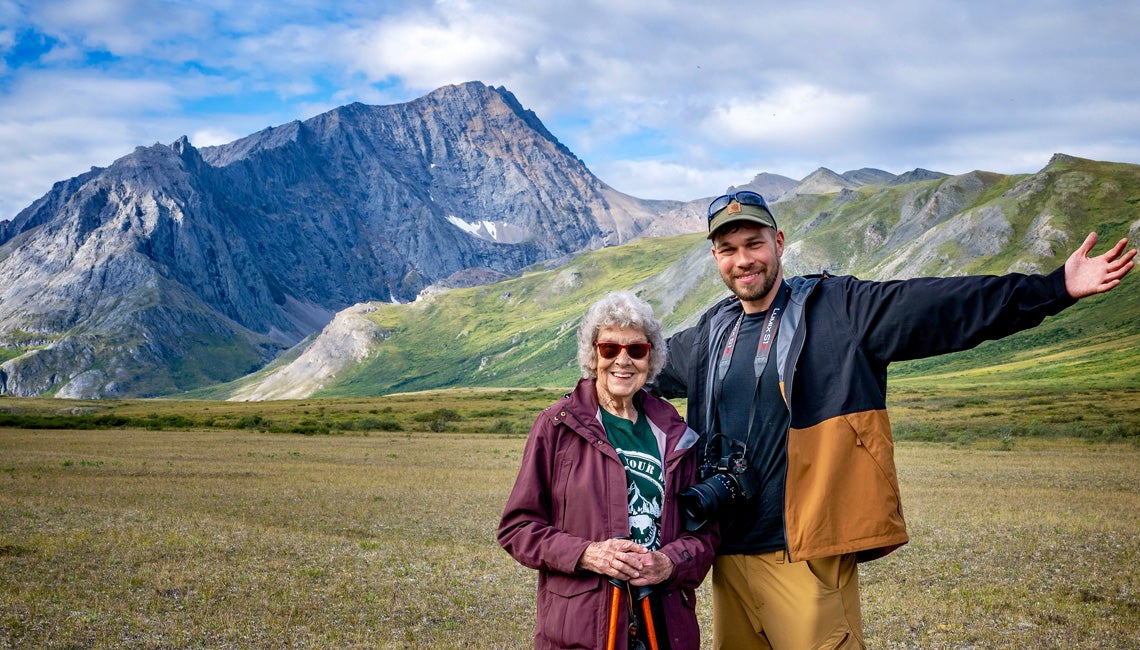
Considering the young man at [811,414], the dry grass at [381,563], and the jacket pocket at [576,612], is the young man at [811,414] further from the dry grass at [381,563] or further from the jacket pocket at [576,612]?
the dry grass at [381,563]

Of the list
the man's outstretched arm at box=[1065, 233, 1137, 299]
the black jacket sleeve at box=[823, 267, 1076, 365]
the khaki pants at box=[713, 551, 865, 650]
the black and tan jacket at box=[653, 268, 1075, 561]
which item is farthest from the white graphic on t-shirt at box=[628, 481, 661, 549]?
the man's outstretched arm at box=[1065, 233, 1137, 299]

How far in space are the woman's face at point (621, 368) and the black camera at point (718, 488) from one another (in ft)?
2.71

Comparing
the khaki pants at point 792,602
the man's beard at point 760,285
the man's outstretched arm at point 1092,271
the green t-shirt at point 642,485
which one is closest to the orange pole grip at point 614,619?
the green t-shirt at point 642,485

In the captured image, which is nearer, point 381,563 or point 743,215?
point 743,215

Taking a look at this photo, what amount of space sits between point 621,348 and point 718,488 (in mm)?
1232

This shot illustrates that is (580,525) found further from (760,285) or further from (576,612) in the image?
(760,285)

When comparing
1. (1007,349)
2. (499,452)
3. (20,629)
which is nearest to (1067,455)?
(499,452)

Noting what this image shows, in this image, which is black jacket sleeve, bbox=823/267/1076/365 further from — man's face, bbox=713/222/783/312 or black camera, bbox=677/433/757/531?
black camera, bbox=677/433/757/531

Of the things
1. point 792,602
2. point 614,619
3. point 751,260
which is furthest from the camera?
point 751,260

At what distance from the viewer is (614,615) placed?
5270 mm

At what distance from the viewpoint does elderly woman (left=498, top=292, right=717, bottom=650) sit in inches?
208

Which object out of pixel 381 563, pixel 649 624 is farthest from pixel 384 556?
pixel 649 624

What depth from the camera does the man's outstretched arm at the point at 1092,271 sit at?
510 centimetres

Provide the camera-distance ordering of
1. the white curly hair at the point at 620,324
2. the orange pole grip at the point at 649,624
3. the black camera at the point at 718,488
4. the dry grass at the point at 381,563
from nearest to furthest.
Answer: the orange pole grip at the point at 649,624, the black camera at the point at 718,488, the white curly hair at the point at 620,324, the dry grass at the point at 381,563
